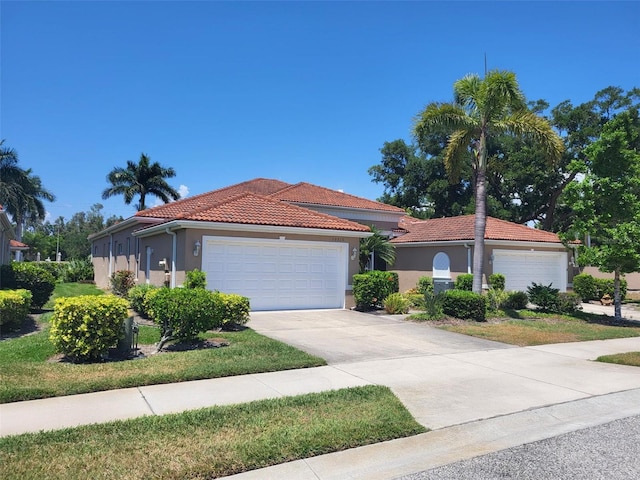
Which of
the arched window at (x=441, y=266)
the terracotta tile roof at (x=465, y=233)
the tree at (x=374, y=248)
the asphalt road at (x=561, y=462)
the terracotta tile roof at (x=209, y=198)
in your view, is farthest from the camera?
the arched window at (x=441, y=266)

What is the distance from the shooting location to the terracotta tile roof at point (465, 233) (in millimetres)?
20594

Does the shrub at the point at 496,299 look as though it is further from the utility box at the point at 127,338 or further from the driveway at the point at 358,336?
the utility box at the point at 127,338

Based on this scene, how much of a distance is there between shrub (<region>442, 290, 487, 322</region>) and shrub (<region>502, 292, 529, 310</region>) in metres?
3.66

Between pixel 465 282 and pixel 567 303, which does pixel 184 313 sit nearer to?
pixel 465 282

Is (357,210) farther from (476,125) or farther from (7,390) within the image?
(7,390)

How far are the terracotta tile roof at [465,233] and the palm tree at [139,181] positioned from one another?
820 inches

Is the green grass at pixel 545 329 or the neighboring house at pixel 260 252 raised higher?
the neighboring house at pixel 260 252

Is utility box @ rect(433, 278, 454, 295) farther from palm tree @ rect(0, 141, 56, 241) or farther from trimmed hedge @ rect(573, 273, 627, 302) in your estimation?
palm tree @ rect(0, 141, 56, 241)

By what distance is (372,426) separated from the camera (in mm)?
5059

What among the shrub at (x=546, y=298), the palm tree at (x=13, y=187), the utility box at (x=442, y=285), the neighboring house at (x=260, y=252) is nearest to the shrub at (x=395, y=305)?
the neighboring house at (x=260, y=252)

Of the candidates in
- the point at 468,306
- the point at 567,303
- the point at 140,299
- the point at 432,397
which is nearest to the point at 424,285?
the point at 567,303

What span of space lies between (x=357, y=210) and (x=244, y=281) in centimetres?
1084

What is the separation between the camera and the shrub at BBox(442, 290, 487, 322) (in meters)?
14.4

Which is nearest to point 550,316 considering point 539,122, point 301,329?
point 539,122
